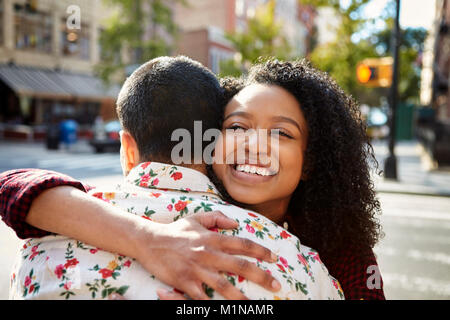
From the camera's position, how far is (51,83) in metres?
25.5

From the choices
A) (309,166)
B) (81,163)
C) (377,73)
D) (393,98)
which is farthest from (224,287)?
(81,163)

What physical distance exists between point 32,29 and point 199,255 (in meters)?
26.8

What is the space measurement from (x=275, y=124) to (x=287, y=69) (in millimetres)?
351

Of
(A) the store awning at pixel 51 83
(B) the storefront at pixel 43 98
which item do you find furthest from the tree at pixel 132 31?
(B) the storefront at pixel 43 98

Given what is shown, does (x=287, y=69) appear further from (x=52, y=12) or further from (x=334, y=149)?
(x=52, y=12)

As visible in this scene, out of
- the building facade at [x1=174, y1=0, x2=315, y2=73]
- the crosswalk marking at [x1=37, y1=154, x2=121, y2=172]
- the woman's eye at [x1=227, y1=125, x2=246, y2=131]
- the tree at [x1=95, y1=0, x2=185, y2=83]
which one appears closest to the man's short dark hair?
the woman's eye at [x1=227, y1=125, x2=246, y2=131]

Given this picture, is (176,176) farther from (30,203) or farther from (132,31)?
(132,31)

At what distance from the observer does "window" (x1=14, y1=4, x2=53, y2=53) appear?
907 inches

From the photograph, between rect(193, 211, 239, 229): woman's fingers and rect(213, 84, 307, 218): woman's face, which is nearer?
rect(193, 211, 239, 229): woman's fingers

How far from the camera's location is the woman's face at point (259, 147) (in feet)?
6.00

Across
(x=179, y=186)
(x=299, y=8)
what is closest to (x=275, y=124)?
(x=179, y=186)

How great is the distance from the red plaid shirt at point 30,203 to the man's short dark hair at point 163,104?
33 cm

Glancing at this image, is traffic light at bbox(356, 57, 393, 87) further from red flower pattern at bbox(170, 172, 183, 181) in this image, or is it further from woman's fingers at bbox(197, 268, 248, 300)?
woman's fingers at bbox(197, 268, 248, 300)

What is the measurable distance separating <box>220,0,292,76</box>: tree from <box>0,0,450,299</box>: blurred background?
76 millimetres
